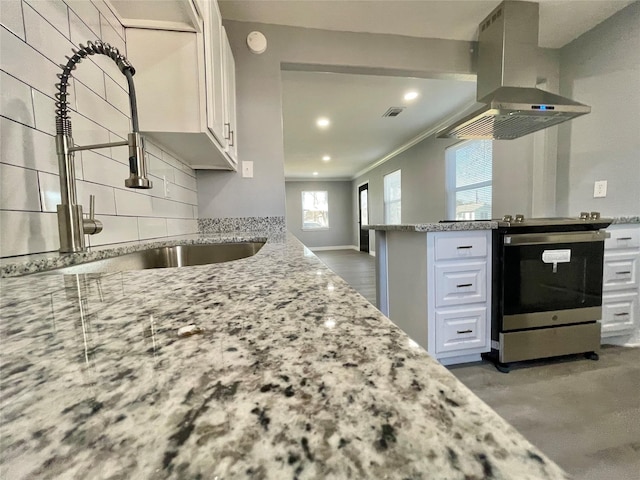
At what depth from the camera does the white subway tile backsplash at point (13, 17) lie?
25.2 inches

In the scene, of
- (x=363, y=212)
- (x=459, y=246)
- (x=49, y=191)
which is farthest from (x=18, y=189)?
(x=363, y=212)

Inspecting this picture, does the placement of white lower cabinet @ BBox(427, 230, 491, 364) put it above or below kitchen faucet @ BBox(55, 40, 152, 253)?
below

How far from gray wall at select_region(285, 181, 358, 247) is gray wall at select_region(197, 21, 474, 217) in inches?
249

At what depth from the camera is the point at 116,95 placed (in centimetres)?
110

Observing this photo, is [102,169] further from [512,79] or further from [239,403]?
[512,79]

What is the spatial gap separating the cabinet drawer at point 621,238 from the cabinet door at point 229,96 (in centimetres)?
248

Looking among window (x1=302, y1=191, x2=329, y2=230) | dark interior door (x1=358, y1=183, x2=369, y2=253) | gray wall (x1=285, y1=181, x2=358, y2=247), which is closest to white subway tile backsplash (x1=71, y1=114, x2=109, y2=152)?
dark interior door (x1=358, y1=183, x2=369, y2=253)

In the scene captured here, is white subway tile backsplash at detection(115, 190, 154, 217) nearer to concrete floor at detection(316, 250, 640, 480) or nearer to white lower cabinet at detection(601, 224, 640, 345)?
concrete floor at detection(316, 250, 640, 480)

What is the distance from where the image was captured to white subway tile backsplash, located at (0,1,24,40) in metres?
0.64

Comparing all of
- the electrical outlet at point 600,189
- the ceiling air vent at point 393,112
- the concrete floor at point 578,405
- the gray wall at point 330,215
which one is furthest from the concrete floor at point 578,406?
the gray wall at point 330,215

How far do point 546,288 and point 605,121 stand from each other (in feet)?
4.64

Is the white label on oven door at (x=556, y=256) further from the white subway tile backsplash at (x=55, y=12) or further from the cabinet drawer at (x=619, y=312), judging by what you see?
the white subway tile backsplash at (x=55, y=12)

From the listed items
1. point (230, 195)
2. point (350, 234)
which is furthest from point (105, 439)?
point (350, 234)

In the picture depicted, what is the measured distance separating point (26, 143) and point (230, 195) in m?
1.34
